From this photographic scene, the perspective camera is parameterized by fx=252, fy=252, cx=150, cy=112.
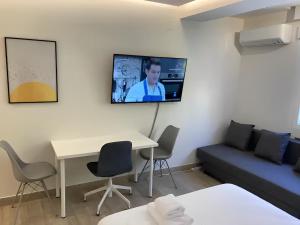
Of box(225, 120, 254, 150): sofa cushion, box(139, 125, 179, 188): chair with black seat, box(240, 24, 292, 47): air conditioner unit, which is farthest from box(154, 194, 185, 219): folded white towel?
box(240, 24, 292, 47): air conditioner unit

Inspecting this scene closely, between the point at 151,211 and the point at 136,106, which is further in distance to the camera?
the point at 136,106

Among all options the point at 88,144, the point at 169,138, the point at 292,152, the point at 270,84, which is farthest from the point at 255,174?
the point at 88,144

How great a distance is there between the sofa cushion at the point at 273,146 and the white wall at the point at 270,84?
0.40 m

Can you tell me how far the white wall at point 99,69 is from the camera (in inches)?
117

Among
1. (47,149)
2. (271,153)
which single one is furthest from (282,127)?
(47,149)

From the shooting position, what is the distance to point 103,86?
343 centimetres

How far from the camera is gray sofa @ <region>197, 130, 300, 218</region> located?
116 inches

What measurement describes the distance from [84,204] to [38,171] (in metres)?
0.72

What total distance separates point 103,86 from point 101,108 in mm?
304

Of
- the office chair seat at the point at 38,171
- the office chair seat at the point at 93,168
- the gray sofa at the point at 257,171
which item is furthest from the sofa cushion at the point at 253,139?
the office chair seat at the point at 38,171

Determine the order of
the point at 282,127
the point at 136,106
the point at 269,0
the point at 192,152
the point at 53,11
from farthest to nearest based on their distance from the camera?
the point at 192,152
the point at 282,127
the point at 136,106
the point at 53,11
the point at 269,0

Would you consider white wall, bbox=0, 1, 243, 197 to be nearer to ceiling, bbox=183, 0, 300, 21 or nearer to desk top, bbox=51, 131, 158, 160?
desk top, bbox=51, 131, 158, 160

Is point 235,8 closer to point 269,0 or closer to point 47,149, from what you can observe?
point 269,0

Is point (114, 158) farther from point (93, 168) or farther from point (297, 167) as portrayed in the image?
point (297, 167)
